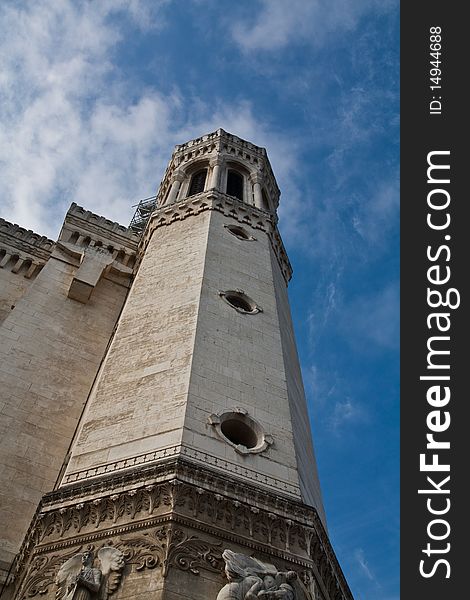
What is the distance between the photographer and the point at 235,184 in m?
28.2

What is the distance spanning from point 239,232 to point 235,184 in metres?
5.76

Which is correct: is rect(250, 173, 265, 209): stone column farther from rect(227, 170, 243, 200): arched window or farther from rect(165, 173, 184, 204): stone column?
rect(165, 173, 184, 204): stone column

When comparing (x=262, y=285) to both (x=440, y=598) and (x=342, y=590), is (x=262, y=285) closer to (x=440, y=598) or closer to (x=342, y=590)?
(x=342, y=590)

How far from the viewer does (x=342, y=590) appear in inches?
507

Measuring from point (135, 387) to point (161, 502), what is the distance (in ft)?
12.1

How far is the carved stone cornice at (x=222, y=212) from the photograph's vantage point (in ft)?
77.0

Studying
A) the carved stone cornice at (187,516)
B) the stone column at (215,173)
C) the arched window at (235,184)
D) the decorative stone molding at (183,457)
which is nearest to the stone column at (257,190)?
the arched window at (235,184)

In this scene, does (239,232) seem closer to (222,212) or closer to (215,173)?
(222,212)

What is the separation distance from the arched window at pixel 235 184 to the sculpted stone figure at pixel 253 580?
17.7 m

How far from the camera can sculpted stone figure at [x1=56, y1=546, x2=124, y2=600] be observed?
10.1 metres

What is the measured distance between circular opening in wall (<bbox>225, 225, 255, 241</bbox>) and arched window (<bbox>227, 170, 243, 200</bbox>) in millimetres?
4054

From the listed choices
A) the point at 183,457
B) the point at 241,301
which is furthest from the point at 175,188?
the point at 183,457

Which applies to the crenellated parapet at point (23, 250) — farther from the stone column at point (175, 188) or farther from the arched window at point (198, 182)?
the arched window at point (198, 182)

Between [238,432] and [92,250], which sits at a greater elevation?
[92,250]
